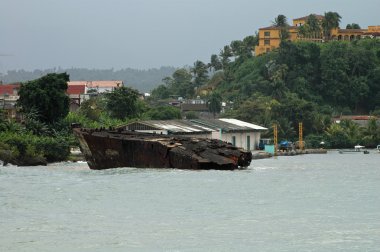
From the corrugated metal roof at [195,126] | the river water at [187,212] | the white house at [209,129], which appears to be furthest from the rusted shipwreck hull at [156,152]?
the corrugated metal roof at [195,126]

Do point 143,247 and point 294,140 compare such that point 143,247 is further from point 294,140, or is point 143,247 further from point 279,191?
point 294,140

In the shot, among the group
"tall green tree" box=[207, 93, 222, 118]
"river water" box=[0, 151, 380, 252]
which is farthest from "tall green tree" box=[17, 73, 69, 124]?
"tall green tree" box=[207, 93, 222, 118]

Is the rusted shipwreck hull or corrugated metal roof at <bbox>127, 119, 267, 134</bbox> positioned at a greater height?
corrugated metal roof at <bbox>127, 119, 267, 134</bbox>

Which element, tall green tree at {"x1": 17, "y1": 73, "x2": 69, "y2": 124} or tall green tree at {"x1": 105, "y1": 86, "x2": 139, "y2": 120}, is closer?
tall green tree at {"x1": 17, "y1": 73, "x2": 69, "y2": 124}

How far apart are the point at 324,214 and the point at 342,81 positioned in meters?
152

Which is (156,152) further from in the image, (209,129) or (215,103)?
(215,103)

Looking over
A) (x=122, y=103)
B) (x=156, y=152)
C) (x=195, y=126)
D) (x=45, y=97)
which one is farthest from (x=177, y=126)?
(x=156, y=152)

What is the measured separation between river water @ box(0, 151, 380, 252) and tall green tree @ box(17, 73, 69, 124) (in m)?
28.1

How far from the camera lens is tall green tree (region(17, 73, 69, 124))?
103 meters

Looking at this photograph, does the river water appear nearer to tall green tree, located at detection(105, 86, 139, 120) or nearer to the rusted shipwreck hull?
the rusted shipwreck hull

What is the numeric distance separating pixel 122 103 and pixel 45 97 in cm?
3036

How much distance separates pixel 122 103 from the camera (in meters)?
133

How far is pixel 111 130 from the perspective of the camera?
293 feet

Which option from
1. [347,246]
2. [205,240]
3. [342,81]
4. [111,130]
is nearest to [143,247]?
[205,240]
